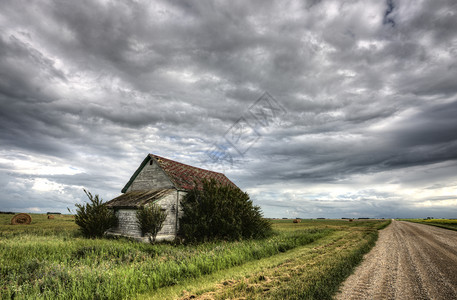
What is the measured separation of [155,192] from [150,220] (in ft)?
13.4

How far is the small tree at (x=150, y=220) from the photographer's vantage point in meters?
19.3

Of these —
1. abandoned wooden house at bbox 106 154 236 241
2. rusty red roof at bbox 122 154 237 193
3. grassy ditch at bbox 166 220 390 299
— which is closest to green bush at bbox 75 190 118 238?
abandoned wooden house at bbox 106 154 236 241

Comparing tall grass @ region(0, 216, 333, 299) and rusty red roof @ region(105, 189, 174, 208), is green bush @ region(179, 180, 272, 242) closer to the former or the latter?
rusty red roof @ region(105, 189, 174, 208)

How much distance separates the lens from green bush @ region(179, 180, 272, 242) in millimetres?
19750

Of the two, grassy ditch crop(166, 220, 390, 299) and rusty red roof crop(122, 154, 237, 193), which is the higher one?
rusty red roof crop(122, 154, 237, 193)


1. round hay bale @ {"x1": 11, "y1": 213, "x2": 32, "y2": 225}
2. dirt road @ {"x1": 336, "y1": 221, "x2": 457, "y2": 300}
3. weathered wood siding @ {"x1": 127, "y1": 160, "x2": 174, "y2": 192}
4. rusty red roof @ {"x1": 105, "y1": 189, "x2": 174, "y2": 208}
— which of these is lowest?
dirt road @ {"x1": 336, "y1": 221, "x2": 457, "y2": 300}

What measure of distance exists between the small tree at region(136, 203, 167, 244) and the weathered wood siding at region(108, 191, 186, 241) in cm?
93

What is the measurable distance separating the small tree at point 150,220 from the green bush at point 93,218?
4541mm

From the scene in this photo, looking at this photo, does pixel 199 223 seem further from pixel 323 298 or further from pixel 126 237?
pixel 323 298

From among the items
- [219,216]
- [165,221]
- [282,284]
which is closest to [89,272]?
[282,284]

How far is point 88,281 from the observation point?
7484 millimetres

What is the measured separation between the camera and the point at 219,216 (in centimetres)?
1986

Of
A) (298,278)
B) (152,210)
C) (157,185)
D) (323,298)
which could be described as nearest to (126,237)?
(152,210)

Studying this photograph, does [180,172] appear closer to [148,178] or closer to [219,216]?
[148,178]
